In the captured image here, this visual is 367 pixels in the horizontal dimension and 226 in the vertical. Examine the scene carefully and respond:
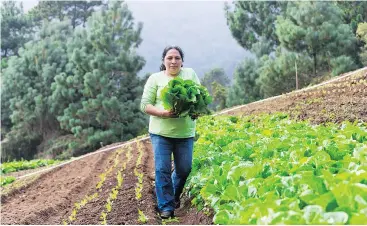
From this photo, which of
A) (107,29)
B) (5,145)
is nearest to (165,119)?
(107,29)

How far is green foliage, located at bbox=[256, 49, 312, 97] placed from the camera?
19.2 metres

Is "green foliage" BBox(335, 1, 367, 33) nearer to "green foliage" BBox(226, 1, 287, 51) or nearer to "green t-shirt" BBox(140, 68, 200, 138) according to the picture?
"green foliage" BBox(226, 1, 287, 51)

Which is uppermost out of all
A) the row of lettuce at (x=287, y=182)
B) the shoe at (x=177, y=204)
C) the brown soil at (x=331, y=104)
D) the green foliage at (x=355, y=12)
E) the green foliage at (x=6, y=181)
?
the green foliage at (x=355, y=12)

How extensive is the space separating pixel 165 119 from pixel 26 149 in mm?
22074

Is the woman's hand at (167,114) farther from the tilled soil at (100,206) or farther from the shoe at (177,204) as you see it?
the shoe at (177,204)

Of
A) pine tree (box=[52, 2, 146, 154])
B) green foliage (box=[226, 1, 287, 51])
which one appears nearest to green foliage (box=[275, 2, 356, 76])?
green foliage (box=[226, 1, 287, 51])

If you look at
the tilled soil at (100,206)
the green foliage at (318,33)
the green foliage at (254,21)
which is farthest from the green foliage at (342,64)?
the tilled soil at (100,206)

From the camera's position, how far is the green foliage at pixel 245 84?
21.7m

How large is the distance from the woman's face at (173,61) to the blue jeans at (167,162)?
599 millimetres

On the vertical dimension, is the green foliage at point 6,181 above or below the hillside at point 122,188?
below

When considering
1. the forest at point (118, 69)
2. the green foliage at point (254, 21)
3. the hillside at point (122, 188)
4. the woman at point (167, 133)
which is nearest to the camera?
the woman at point (167, 133)

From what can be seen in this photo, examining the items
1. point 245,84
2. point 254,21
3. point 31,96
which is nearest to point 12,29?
point 31,96

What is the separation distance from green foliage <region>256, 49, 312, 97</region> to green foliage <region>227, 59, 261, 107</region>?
1.08 m

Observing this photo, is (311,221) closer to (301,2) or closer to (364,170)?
(364,170)
